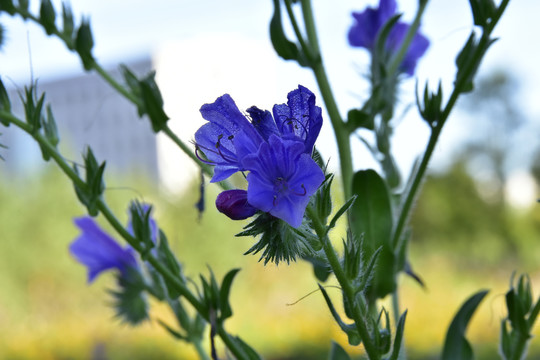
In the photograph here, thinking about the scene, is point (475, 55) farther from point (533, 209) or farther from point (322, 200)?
point (533, 209)

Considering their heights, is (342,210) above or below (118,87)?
below

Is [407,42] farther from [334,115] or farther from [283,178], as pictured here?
[283,178]

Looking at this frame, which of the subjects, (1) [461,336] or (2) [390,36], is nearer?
(1) [461,336]

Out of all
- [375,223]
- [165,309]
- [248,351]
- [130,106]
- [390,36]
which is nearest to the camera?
[248,351]

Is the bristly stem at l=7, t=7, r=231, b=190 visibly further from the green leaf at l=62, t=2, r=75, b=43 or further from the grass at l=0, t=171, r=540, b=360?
the grass at l=0, t=171, r=540, b=360

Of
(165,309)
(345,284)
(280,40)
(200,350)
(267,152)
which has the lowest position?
(165,309)

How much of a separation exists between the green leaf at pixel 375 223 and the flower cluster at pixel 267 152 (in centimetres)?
21

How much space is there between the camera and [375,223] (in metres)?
0.69

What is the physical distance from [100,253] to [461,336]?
0.48 meters

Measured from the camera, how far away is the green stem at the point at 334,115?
2.25 feet

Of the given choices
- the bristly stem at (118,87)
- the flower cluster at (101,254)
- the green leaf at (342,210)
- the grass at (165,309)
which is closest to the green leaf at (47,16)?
the bristly stem at (118,87)

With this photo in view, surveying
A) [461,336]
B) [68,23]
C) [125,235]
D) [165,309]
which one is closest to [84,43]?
[68,23]

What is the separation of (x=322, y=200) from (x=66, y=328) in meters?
4.65

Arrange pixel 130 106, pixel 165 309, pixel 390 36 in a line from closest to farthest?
pixel 390 36
pixel 165 309
pixel 130 106
